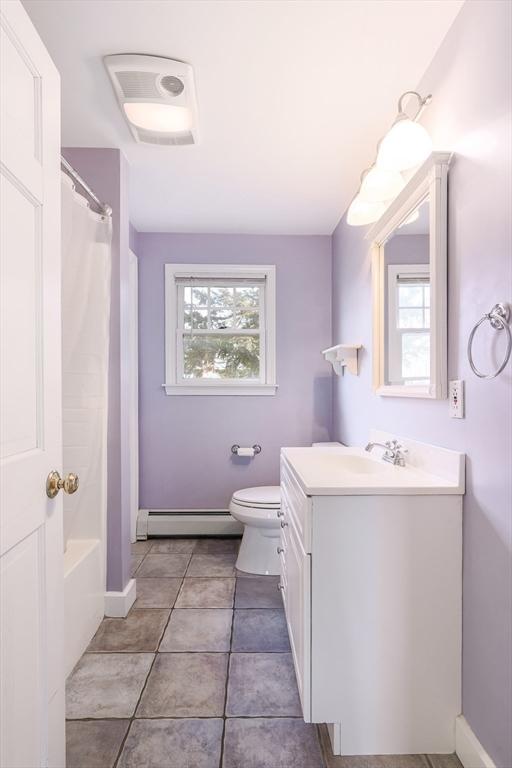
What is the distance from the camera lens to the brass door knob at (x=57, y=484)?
978mm

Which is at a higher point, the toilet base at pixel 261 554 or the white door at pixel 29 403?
the white door at pixel 29 403

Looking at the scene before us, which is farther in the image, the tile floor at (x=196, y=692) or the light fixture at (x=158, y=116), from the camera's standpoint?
the light fixture at (x=158, y=116)

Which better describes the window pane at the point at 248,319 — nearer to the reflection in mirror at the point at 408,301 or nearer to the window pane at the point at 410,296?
the reflection in mirror at the point at 408,301

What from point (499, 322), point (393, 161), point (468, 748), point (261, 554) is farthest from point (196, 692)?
point (393, 161)

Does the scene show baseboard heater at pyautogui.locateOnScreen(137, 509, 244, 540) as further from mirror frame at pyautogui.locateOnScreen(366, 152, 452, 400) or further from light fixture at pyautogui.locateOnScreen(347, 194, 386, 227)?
light fixture at pyautogui.locateOnScreen(347, 194, 386, 227)

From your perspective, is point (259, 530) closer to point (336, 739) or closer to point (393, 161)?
point (336, 739)

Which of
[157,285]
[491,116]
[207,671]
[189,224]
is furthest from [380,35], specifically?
[207,671]

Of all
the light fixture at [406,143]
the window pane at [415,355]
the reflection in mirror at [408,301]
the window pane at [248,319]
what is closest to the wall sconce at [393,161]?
the light fixture at [406,143]

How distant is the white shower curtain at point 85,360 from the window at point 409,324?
4.35ft

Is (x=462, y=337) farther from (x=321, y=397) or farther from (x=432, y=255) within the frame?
(x=321, y=397)

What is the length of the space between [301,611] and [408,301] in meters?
1.20

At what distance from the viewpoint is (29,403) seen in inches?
36.0

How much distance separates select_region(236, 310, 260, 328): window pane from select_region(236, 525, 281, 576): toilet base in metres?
1.47

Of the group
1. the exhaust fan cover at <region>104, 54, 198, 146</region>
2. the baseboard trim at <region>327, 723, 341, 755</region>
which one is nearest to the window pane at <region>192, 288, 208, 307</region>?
the exhaust fan cover at <region>104, 54, 198, 146</region>
